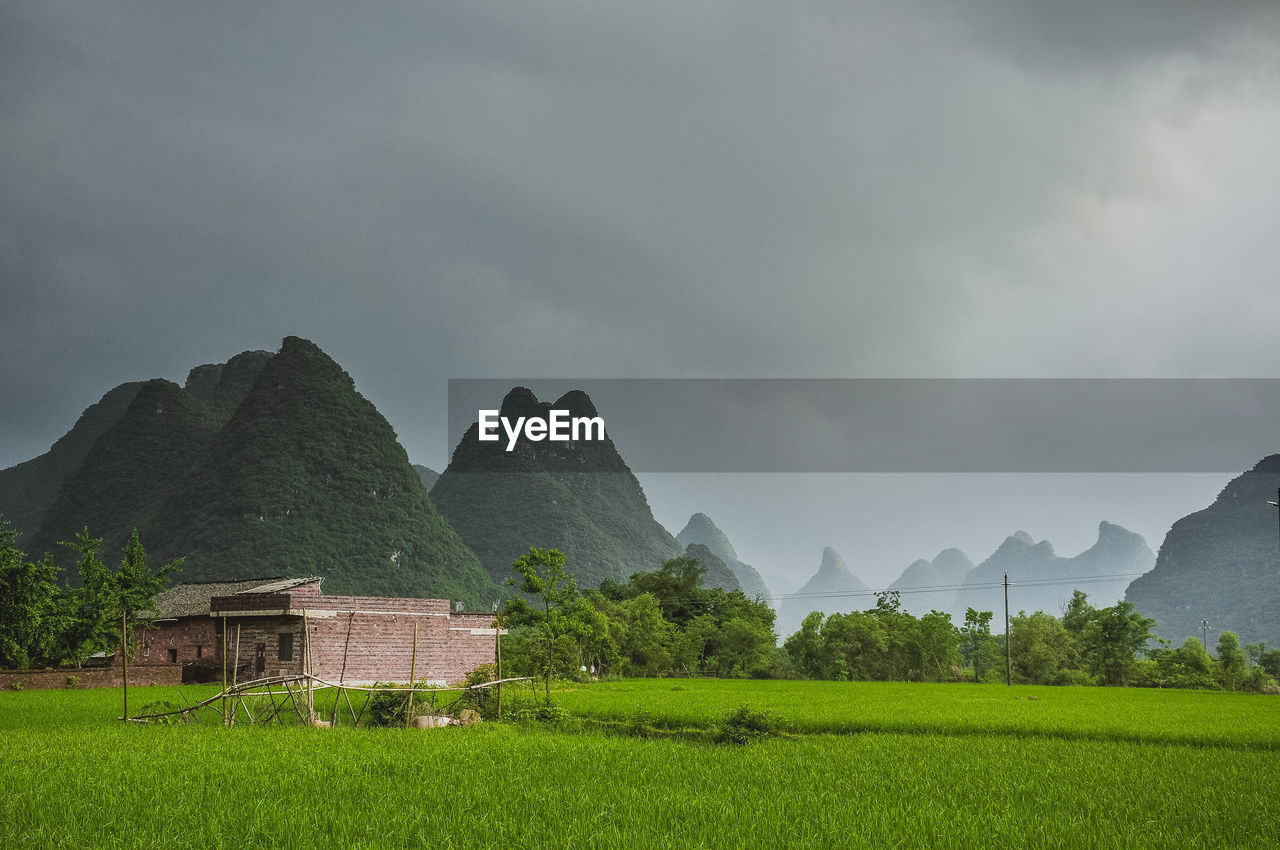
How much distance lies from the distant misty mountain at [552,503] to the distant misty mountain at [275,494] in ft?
53.9

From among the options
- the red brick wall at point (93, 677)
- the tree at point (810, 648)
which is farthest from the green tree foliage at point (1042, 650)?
the red brick wall at point (93, 677)

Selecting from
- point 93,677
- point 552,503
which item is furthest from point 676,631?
point 552,503

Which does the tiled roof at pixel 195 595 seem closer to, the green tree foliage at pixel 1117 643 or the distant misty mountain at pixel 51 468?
the green tree foliage at pixel 1117 643

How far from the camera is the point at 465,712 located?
15.0 meters

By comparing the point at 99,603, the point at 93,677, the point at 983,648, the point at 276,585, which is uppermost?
the point at 276,585

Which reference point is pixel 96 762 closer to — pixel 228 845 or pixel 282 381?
pixel 228 845

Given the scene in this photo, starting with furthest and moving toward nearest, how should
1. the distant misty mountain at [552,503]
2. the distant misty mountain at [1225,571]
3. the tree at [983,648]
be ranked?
the distant misty mountain at [552,503] → the distant misty mountain at [1225,571] → the tree at [983,648]

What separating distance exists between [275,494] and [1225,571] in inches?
3731

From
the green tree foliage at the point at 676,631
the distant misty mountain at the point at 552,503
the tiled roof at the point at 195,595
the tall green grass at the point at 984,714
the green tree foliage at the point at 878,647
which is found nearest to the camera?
the tall green grass at the point at 984,714

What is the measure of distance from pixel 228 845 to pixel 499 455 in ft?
323

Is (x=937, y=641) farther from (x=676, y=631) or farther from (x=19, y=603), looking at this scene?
(x=19, y=603)

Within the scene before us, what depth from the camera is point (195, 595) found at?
3584 centimetres

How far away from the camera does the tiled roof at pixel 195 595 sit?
1307 inches

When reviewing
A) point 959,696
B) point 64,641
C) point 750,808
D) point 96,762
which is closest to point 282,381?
point 64,641
